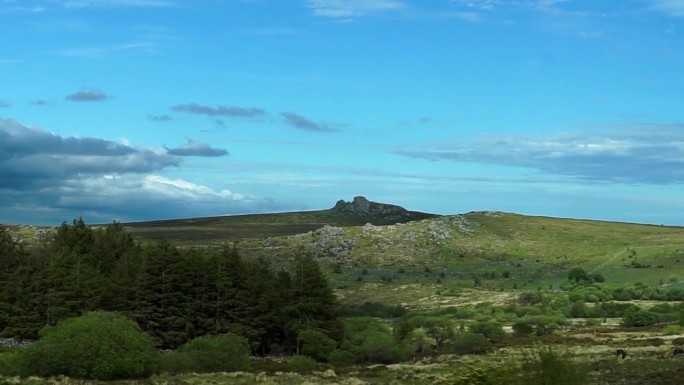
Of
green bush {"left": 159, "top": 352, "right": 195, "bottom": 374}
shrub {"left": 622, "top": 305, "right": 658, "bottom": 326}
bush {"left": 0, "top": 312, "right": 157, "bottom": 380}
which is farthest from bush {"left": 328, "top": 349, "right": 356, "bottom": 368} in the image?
shrub {"left": 622, "top": 305, "right": 658, "bottom": 326}

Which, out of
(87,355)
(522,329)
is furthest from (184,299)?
(522,329)

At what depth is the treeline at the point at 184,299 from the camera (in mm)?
82938

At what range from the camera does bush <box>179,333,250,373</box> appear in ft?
232

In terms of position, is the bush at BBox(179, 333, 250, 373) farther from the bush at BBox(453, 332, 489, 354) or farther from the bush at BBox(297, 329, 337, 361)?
the bush at BBox(453, 332, 489, 354)

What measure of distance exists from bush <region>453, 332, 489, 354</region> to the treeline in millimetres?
A: 12467

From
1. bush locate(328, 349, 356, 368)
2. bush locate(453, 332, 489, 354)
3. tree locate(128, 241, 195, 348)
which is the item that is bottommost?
bush locate(328, 349, 356, 368)

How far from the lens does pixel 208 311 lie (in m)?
84.4

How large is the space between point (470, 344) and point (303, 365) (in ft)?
68.2

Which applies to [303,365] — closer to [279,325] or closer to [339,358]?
[339,358]

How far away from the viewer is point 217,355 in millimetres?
70812

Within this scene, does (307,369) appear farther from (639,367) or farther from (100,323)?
(639,367)

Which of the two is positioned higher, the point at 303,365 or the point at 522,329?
the point at 522,329

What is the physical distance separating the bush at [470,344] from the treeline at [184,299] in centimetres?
1247

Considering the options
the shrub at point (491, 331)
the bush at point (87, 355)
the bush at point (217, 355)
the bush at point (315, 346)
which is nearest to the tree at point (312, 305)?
the bush at point (315, 346)
